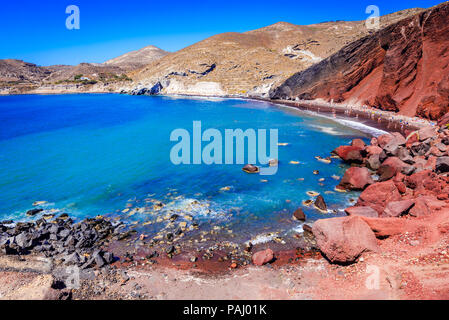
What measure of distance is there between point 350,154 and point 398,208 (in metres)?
14.3

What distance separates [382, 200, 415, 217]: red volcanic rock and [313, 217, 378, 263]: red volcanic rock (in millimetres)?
3845

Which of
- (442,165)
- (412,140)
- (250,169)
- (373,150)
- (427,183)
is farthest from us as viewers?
(412,140)

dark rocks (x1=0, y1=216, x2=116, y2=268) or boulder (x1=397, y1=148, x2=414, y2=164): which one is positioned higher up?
boulder (x1=397, y1=148, x2=414, y2=164)

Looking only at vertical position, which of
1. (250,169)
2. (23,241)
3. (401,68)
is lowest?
(23,241)

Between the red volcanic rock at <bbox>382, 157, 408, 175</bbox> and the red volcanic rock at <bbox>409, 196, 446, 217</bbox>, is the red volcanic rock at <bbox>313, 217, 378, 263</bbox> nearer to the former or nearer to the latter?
the red volcanic rock at <bbox>409, 196, 446, 217</bbox>

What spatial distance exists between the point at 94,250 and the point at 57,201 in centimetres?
1022

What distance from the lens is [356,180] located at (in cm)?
2295

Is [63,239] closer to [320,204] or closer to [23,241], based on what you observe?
[23,241]

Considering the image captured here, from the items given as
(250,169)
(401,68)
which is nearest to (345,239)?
(250,169)

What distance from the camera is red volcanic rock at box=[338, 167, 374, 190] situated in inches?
891

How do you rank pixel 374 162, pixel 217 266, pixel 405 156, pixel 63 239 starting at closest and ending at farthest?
pixel 217 266
pixel 63 239
pixel 405 156
pixel 374 162


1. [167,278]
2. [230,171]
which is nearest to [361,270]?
[167,278]

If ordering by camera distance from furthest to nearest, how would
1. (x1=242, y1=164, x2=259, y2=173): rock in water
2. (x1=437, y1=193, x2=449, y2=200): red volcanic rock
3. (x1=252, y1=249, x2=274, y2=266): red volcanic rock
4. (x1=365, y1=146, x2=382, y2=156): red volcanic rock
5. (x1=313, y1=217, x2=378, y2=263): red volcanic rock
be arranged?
(x1=365, y1=146, x2=382, y2=156): red volcanic rock → (x1=242, y1=164, x2=259, y2=173): rock in water → (x1=437, y1=193, x2=449, y2=200): red volcanic rock → (x1=252, y1=249, x2=274, y2=266): red volcanic rock → (x1=313, y1=217, x2=378, y2=263): red volcanic rock

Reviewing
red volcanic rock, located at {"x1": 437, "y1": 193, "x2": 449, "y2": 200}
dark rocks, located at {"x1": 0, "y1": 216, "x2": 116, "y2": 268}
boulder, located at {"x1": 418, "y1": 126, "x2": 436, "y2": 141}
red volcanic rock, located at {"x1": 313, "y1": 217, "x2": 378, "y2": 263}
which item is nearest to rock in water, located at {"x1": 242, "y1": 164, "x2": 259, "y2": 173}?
red volcanic rock, located at {"x1": 313, "y1": 217, "x2": 378, "y2": 263}
